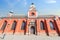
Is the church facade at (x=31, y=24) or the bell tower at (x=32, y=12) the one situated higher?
the bell tower at (x=32, y=12)

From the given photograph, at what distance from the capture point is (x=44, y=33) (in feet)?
86.8

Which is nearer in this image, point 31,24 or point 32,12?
point 31,24

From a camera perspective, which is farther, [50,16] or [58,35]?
[50,16]

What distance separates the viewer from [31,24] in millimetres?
28562

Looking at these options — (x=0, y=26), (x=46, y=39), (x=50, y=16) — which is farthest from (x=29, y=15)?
(x=46, y=39)

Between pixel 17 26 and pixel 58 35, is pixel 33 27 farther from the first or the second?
pixel 58 35

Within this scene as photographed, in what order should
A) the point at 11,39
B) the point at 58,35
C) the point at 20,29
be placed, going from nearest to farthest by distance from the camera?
the point at 11,39 < the point at 58,35 < the point at 20,29

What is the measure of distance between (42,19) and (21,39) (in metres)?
9.66

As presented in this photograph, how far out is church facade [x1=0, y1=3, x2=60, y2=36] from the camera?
88.2 feet

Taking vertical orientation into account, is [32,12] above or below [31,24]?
above

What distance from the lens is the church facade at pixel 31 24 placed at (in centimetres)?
2689

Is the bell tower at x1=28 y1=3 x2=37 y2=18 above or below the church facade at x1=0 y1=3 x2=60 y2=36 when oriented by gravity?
above

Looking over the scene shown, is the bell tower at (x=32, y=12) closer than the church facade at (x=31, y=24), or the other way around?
the church facade at (x=31, y=24)

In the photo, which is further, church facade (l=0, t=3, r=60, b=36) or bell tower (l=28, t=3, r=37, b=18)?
bell tower (l=28, t=3, r=37, b=18)
